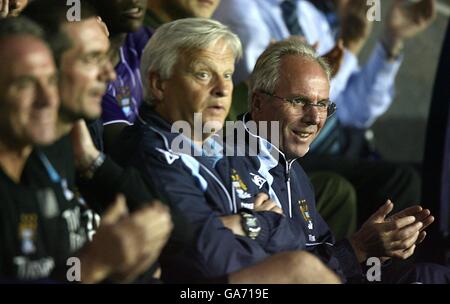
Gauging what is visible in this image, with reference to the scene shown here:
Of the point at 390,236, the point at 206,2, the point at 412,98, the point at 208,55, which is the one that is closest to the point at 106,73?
the point at 208,55

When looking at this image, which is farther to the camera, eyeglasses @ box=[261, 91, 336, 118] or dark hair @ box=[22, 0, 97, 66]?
eyeglasses @ box=[261, 91, 336, 118]

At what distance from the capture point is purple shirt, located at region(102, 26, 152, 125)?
12.0 ft

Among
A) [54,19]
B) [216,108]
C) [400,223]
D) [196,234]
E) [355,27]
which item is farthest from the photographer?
[355,27]

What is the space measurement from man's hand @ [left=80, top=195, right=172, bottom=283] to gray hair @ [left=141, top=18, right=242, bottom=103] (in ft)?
2.26

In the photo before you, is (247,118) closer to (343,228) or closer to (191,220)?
(191,220)

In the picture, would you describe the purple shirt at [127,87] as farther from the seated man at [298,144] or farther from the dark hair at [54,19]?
the dark hair at [54,19]

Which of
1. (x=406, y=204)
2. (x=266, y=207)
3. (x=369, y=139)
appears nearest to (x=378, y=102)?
(x=369, y=139)

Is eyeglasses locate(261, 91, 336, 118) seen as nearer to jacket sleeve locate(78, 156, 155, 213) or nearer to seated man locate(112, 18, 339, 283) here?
seated man locate(112, 18, 339, 283)

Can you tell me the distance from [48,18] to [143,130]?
0.54m

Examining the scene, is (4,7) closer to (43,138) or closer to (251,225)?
(43,138)

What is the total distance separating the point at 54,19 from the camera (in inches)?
102

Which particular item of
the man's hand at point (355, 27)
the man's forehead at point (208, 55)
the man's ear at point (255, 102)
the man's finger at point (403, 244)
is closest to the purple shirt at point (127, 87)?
the man's ear at point (255, 102)

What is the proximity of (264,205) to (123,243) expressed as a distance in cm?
76

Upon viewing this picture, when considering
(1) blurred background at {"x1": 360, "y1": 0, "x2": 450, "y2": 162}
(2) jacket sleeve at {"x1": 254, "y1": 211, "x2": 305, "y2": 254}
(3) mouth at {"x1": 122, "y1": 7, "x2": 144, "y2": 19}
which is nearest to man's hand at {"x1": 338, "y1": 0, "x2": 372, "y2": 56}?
(1) blurred background at {"x1": 360, "y1": 0, "x2": 450, "y2": 162}
